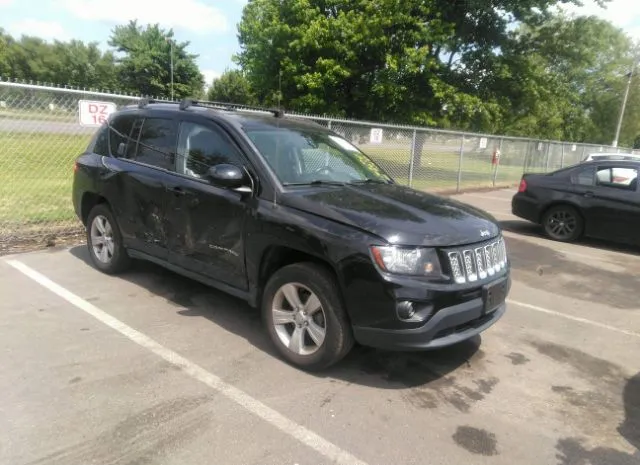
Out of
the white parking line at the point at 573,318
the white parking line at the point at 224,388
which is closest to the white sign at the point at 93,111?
the white parking line at the point at 224,388

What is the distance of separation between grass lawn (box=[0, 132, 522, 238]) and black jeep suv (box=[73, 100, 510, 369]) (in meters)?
2.84

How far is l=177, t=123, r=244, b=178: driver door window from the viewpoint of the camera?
4.20 meters

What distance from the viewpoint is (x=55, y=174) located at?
1270 cm

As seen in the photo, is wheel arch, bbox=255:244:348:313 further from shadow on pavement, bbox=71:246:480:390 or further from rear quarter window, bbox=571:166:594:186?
rear quarter window, bbox=571:166:594:186

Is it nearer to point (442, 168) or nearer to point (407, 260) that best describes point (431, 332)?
point (407, 260)

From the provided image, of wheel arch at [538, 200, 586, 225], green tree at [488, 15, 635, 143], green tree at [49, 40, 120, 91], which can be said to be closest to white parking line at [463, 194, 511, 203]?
wheel arch at [538, 200, 586, 225]

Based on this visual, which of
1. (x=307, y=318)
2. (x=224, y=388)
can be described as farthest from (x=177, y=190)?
(x=224, y=388)

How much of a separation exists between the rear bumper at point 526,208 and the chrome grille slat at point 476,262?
6200 millimetres

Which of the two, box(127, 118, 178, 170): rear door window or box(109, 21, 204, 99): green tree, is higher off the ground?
box(109, 21, 204, 99): green tree

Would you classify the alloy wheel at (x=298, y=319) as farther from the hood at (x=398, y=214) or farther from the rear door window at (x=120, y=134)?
the rear door window at (x=120, y=134)

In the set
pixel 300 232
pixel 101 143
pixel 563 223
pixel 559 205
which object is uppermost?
pixel 101 143

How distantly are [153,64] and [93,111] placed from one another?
4648 cm

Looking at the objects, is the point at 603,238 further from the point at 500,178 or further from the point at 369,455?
the point at 500,178

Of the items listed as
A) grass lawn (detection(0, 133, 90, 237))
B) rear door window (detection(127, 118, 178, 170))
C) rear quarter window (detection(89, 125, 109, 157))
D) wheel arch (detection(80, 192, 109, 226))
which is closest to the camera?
rear door window (detection(127, 118, 178, 170))
